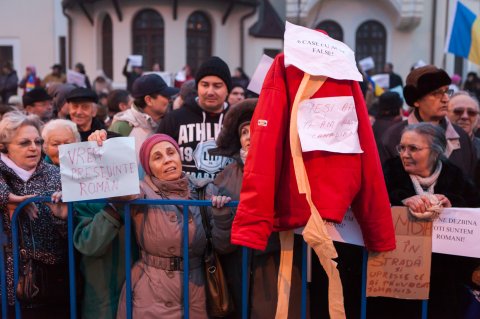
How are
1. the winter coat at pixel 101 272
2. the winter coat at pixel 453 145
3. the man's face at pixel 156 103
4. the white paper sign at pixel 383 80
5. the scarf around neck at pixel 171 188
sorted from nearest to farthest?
the scarf around neck at pixel 171 188
the winter coat at pixel 101 272
the winter coat at pixel 453 145
the man's face at pixel 156 103
the white paper sign at pixel 383 80

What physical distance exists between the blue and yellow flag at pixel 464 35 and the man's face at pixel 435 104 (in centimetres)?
268

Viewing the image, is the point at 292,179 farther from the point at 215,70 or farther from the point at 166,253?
the point at 215,70

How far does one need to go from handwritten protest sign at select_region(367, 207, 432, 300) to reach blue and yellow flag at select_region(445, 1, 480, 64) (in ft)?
13.8

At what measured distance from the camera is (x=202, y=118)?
4438 mm

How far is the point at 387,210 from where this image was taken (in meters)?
2.75

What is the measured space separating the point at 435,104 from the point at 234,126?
5.16 feet

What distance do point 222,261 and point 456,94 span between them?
326 cm

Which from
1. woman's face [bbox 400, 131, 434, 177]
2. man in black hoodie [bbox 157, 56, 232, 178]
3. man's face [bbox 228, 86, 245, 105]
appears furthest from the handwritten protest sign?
man's face [bbox 228, 86, 245, 105]

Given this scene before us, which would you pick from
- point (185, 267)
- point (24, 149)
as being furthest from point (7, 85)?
point (185, 267)

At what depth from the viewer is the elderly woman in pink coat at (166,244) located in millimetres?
3096

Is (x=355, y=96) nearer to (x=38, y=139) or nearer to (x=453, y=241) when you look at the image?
(x=453, y=241)

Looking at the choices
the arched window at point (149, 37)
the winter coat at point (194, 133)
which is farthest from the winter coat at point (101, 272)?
the arched window at point (149, 37)

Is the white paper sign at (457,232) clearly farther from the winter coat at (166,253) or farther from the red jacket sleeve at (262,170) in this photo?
the winter coat at (166,253)

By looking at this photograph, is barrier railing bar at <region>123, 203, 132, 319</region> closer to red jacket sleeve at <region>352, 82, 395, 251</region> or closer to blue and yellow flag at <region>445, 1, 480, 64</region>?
red jacket sleeve at <region>352, 82, 395, 251</region>
